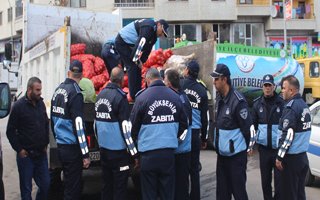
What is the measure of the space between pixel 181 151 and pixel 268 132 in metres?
1.40

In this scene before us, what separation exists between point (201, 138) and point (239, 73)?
24.8 ft

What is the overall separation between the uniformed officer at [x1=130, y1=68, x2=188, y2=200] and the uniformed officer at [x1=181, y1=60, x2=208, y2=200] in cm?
111

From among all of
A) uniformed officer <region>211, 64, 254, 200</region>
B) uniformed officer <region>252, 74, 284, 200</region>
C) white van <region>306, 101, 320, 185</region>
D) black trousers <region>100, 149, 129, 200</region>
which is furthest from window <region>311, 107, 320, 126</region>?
black trousers <region>100, 149, 129, 200</region>

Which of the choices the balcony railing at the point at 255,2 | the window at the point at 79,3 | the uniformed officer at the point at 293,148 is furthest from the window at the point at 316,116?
the window at the point at 79,3

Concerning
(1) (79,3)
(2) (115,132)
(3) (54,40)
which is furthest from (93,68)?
(1) (79,3)

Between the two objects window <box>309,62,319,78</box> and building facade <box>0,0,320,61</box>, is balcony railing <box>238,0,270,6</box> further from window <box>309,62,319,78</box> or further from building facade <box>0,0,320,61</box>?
window <box>309,62,319,78</box>

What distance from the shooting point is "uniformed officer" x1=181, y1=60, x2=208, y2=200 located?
638 centimetres

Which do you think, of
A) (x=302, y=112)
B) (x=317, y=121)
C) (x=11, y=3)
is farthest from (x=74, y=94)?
(x=11, y=3)

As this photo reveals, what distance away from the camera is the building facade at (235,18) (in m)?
34.2

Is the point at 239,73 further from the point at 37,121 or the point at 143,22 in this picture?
the point at 37,121

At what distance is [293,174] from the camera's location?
18.6 ft

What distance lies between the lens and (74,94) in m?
5.55

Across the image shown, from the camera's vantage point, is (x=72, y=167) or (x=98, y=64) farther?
(x=98, y=64)

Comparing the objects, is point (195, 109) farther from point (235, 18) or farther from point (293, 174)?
point (235, 18)
